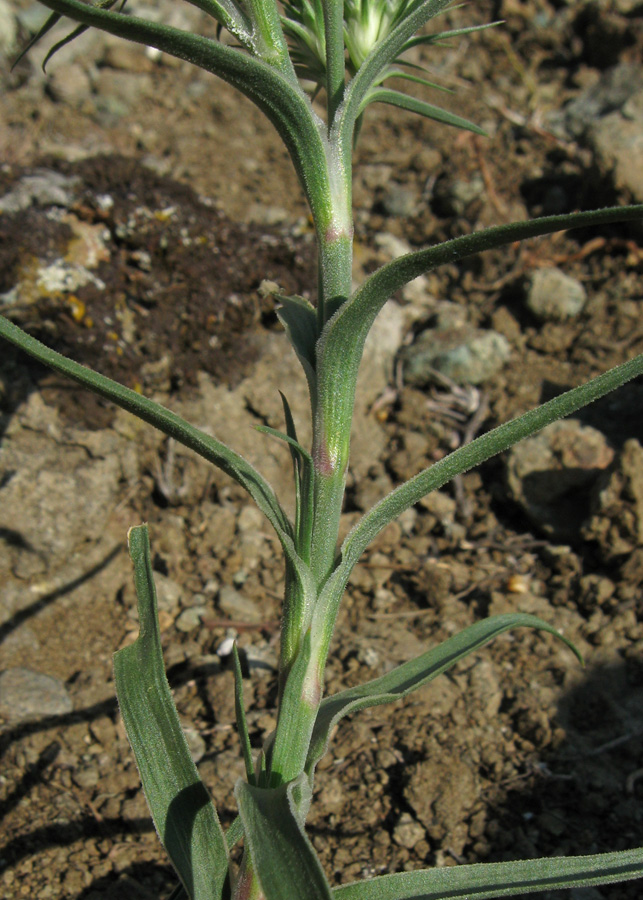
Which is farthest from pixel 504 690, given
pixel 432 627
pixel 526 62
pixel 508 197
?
pixel 526 62

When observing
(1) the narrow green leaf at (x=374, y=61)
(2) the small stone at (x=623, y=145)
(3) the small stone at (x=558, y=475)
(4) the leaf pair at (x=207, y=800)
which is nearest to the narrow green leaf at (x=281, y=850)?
(4) the leaf pair at (x=207, y=800)

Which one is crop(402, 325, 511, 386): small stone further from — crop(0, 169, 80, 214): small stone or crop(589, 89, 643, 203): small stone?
crop(0, 169, 80, 214): small stone

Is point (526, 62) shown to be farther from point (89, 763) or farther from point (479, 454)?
point (89, 763)

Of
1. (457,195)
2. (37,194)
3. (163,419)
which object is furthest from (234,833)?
(457,195)

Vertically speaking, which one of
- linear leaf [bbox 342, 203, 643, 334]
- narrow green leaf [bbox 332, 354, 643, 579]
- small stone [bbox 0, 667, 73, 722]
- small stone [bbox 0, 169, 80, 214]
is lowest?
narrow green leaf [bbox 332, 354, 643, 579]

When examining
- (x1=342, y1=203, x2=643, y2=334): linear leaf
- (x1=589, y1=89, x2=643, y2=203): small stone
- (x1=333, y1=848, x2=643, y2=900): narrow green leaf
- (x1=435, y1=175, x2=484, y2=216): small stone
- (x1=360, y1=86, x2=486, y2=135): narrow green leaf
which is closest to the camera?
(x1=342, y1=203, x2=643, y2=334): linear leaf

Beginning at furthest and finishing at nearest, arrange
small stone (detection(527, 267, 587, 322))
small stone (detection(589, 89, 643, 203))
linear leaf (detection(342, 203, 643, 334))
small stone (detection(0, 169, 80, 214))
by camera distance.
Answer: small stone (detection(589, 89, 643, 203)) < small stone (detection(527, 267, 587, 322)) < small stone (detection(0, 169, 80, 214)) < linear leaf (detection(342, 203, 643, 334))

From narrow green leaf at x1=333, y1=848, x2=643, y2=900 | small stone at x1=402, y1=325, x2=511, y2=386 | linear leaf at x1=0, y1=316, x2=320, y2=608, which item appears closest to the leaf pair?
narrow green leaf at x1=333, y1=848, x2=643, y2=900
